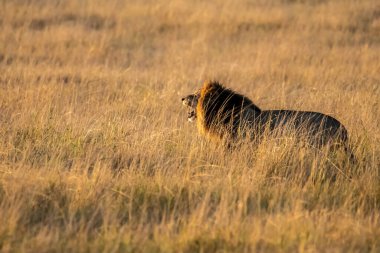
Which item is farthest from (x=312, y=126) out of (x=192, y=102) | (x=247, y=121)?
(x=192, y=102)

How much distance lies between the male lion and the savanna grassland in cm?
19

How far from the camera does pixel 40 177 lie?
525 cm

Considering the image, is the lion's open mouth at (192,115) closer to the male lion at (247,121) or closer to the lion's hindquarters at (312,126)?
the male lion at (247,121)

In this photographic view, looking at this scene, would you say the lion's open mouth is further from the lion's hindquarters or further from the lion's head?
the lion's hindquarters

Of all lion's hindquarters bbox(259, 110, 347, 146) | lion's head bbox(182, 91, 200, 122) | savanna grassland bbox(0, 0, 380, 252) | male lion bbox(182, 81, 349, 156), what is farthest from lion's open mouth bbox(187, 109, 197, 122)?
lion's hindquarters bbox(259, 110, 347, 146)

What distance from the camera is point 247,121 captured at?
6574 mm

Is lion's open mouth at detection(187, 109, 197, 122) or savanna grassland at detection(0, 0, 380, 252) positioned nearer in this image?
savanna grassland at detection(0, 0, 380, 252)

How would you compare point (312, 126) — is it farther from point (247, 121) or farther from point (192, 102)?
point (192, 102)

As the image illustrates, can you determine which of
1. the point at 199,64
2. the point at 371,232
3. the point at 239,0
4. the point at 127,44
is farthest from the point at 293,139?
the point at 239,0

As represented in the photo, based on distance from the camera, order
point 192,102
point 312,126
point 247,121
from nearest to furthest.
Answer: point 312,126 → point 247,121 → point 192,102

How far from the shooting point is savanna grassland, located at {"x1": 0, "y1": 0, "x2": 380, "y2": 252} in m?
4.53

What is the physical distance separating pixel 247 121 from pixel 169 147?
85 centimetres

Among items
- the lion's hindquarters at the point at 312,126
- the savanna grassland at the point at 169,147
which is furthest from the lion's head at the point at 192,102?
the lion's hindquarters at the point at 312,126

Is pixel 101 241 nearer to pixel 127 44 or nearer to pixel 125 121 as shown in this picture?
pixel 125 121
